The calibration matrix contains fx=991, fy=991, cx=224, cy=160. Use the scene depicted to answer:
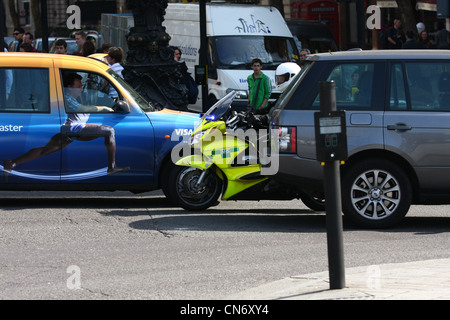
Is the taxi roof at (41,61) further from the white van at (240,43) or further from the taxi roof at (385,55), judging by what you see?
the white van at (240,43)

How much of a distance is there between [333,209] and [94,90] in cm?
582

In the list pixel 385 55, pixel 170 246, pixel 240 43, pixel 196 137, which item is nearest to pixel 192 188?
pixel 196 137

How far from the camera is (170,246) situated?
30.8 feet

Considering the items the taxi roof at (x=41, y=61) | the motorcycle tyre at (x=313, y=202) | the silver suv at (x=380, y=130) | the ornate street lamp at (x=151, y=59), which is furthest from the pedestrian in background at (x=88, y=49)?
the silver suv at (x=380, y=130)

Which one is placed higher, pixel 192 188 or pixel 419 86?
pixel 419 86

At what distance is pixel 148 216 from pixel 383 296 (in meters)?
4.97

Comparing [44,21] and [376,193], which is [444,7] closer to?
[376,193]

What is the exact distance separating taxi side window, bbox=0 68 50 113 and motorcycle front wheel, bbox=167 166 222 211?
183 cm

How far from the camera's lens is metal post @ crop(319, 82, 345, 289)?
6.84m

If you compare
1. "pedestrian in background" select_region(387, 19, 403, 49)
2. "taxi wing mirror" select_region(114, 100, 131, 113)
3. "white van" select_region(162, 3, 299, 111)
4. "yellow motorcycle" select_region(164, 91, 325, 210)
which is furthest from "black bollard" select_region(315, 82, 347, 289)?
"pedestrian in background" select_region(387, 19, 403, 49)

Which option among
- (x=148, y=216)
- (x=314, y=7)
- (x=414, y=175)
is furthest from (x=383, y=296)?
(x=314, y=7)
